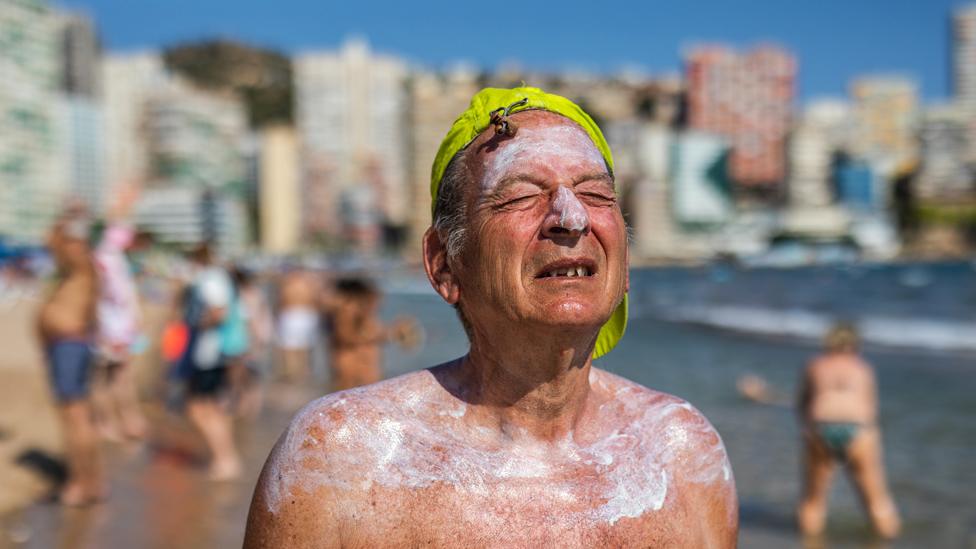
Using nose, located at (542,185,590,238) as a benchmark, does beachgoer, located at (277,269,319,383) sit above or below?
below

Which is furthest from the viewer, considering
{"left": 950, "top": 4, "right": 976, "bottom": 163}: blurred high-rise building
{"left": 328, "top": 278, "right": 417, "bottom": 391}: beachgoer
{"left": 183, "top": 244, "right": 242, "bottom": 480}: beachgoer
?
{"left": 950, "top": 4, "right": 976, "bottom": 163}: blurred high-rise building

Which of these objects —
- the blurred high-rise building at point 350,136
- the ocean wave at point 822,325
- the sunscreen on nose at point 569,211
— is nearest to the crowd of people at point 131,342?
the sunscreen on nose at point 569,211

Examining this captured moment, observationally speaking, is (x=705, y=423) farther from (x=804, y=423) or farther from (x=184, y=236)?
(x=184, y=236)

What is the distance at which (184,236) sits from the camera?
11294 centimetres

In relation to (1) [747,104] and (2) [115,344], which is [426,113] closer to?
(1) [747,104]

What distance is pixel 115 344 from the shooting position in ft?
28.5

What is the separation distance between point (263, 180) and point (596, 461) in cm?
13617

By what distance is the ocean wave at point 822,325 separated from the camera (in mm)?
26166

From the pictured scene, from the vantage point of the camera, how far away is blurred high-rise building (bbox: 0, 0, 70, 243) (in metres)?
85.9

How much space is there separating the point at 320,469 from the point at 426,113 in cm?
12982

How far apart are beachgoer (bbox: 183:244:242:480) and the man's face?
19.3 ft

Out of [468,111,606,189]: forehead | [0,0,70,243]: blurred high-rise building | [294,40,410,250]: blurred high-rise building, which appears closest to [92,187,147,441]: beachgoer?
[468,111,606,189]: forehead

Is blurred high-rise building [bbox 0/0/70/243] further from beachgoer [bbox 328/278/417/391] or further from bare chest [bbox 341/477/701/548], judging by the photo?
bare chest [bbox 341/477/701/548]

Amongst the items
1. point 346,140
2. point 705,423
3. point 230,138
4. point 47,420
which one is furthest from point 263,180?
point 705,423
